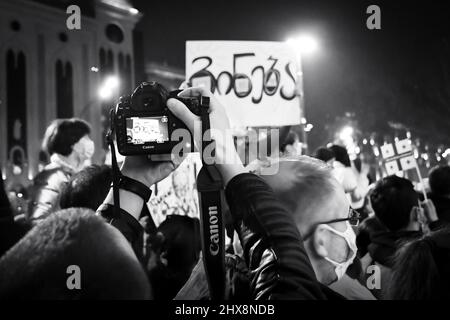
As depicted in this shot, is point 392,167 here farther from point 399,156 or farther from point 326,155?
point 326,155

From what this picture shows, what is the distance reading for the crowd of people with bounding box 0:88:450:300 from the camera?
822mm

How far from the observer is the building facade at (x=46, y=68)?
33.1 meters

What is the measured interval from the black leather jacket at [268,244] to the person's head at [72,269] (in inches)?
10.3

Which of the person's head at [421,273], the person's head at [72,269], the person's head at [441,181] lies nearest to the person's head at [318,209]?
the person's head at [421,273]

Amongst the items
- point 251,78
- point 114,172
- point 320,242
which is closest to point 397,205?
point 320,242

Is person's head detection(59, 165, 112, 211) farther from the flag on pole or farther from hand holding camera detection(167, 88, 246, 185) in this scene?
the flag on pole

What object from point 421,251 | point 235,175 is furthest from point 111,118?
point 421,251

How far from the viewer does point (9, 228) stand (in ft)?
5.77

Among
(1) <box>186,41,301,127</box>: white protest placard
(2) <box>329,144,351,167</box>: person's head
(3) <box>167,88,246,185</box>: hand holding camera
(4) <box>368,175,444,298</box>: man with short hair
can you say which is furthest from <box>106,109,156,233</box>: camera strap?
(2) <box>329,144,351,167</box>: person's head

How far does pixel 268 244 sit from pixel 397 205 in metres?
1.73

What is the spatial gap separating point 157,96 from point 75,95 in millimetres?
35846

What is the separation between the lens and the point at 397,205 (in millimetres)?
2520

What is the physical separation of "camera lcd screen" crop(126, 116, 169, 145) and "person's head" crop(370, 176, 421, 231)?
1.61 meters

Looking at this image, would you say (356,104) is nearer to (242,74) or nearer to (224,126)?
(242,74)
